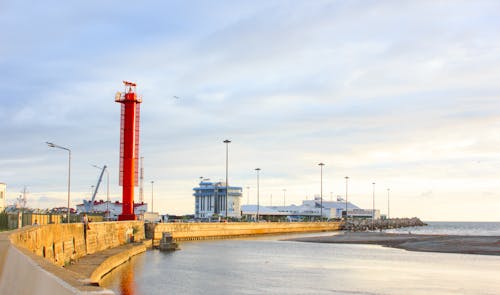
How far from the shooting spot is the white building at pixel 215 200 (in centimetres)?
17762

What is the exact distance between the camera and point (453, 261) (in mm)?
55500

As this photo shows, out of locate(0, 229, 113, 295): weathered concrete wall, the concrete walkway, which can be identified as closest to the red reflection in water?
the concrete walkway

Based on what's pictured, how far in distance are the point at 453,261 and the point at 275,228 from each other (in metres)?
71.4

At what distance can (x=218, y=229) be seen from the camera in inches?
4001

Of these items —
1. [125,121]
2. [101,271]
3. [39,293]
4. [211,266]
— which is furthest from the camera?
[125,121]

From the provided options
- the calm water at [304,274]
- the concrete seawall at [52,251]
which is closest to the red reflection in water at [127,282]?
the calm water at [304,274]

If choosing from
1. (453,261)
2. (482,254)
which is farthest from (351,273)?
(482,254)

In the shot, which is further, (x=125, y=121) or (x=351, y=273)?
(x=125, y=121)

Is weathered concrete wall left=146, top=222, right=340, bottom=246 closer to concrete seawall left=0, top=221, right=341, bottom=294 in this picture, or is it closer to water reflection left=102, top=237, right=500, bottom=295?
concrete seawall left=0, top=221, right=341, bottom=294

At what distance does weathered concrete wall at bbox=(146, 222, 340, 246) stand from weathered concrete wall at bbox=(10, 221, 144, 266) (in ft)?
29.9

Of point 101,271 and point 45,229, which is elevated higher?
point 45,229

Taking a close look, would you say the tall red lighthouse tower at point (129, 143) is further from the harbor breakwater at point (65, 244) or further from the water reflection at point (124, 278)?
the water reflection at point (124, 278)

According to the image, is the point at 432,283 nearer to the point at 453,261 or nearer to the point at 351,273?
the point at 351,273

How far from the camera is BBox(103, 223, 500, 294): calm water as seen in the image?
3541cm
